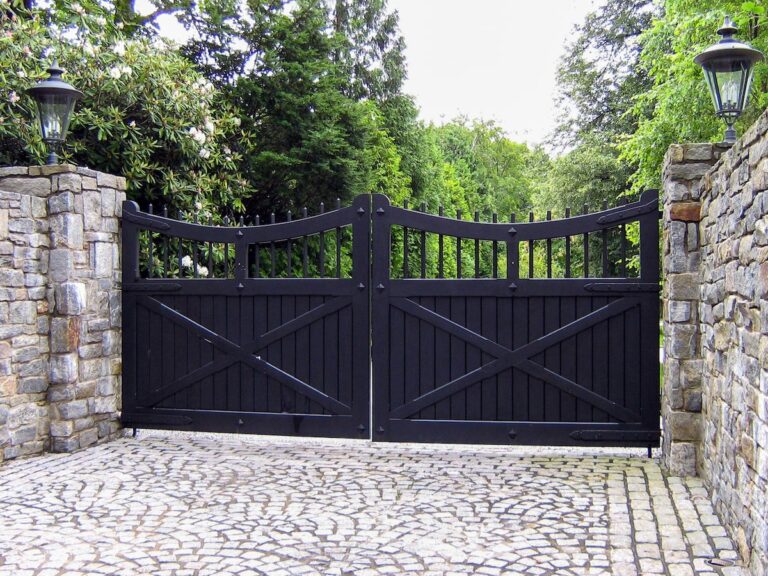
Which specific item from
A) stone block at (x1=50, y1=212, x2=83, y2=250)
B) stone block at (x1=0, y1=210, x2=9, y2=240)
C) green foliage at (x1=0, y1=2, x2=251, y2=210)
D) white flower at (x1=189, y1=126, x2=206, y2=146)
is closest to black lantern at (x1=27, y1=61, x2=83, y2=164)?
stone block at (x1=50, y1=212, x2=83, y2=250)

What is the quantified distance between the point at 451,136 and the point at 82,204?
106ft

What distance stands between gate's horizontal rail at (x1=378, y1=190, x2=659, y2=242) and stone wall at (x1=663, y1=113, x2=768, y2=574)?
0.31 m

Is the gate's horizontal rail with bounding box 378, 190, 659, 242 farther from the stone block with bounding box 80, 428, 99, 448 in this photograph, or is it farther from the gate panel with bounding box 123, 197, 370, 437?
the stone block with bounding box 80, 428, 99, 448

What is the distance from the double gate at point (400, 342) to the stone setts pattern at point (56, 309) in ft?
0.80

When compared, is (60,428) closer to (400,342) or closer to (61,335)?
(61,335)

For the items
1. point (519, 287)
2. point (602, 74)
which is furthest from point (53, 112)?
point (602, 74)

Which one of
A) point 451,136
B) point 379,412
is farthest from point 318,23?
point 451,136

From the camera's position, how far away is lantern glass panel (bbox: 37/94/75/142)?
5.87 m

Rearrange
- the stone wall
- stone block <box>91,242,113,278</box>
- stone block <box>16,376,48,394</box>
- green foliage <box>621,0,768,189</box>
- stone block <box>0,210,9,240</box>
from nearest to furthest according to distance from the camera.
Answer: the stone wall → stone block <box>0,210,9,240</box> → stone block <box>16,376,48,394</box> → stone block <box>91,242,113,278</box> → green foliage <box>621,0,768,189</box>

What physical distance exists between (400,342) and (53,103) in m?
3.20

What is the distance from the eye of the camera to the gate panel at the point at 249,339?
585 centimetres

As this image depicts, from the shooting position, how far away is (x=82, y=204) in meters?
5.93

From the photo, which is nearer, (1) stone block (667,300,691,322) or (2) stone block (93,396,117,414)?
(1) stone block (667,300,691,322)

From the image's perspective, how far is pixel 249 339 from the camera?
607 centimetres
